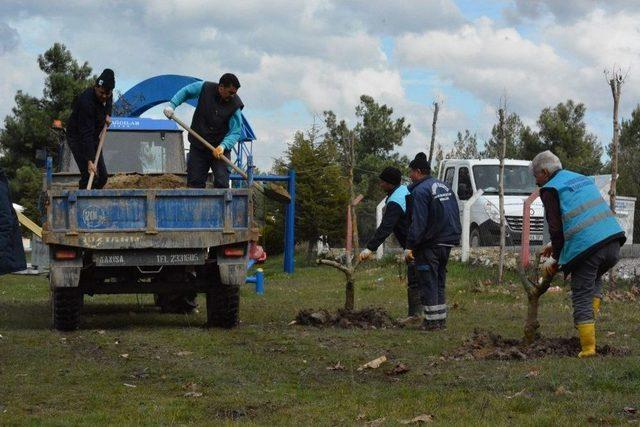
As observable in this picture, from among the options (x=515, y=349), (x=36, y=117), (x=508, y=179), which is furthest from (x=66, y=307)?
(x=36, y=117)

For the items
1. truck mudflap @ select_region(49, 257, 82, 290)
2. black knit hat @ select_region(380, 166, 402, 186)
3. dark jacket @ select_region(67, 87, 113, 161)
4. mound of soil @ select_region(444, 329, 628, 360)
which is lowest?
mound of soil @ select_region(444, 329, 628, 360)

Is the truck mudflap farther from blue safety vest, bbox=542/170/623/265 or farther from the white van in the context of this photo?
the white van

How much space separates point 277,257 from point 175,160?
939 inches

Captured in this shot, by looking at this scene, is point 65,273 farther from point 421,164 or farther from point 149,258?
point 421,164

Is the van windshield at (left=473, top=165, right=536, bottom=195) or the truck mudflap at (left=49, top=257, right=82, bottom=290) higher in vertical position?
the van windshield at (left=473, top=165, right=536, bottom=195)

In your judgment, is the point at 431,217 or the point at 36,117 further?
the point at 36,117

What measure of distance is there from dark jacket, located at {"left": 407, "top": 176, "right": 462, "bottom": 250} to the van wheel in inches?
472

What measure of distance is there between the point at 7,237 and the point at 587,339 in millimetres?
5254

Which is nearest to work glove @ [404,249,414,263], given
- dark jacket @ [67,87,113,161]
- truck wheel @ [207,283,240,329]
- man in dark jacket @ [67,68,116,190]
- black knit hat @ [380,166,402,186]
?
black knit hat @ [380,166,402,186]

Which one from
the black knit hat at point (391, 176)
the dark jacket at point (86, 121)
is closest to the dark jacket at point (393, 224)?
the black knit hat at point (391, 176)

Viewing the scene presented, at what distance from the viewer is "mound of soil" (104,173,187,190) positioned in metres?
13.6

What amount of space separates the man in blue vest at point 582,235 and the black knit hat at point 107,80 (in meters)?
6.02

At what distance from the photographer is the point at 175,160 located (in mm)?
15555

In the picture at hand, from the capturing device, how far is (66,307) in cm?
1249
